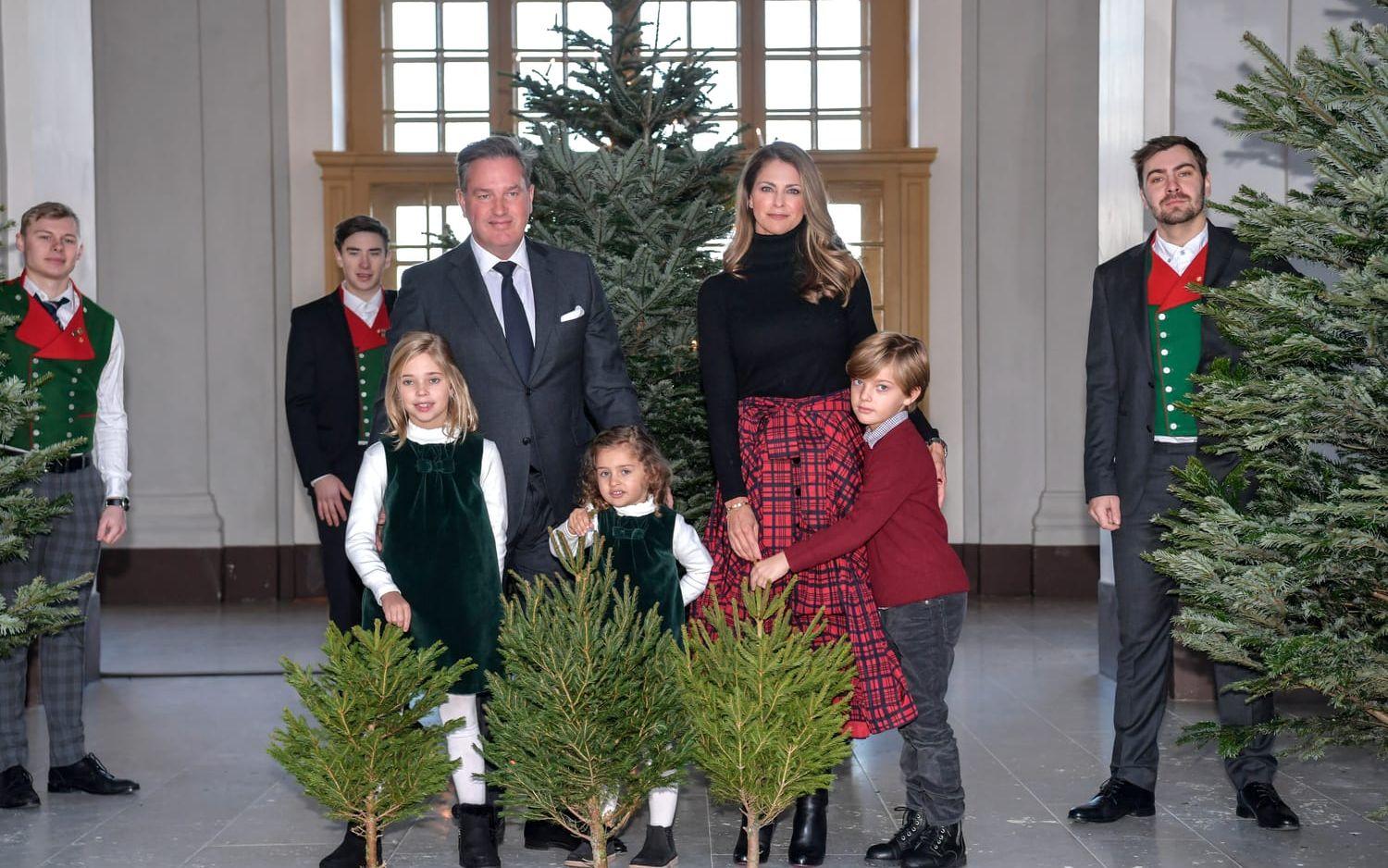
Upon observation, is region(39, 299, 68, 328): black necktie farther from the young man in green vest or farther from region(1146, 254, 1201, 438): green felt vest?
region(1146, 254, 1201, 438): green felt vest

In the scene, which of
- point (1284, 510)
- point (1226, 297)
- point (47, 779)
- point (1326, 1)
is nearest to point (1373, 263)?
point (1226, 297)

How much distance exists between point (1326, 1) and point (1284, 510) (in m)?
3.60

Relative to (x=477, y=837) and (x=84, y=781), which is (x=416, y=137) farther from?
(x=477, y=837)

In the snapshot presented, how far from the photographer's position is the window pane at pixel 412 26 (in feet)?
35.8

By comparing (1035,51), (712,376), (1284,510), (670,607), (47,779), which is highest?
(1035,51)

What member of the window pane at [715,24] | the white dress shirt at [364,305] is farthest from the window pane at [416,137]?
the white dress shirt at [364,305]

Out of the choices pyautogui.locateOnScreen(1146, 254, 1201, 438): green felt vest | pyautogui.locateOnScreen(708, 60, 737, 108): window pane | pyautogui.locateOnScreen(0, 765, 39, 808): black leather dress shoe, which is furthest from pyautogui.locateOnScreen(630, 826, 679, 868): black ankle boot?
pyautogui.locateOnScreen(708, 60, 737, 108): window pane

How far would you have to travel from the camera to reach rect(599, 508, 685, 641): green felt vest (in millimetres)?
4027

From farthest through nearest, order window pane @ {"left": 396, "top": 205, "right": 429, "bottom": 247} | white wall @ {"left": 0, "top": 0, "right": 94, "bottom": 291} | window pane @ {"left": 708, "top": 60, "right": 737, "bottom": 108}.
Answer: window pane @ {"left": 708, "top": 60, "right": 737, "bottom": 108}
window pane @ {"left": 396, "top": 205, "right": 429, "bottom": 247}
white wall @ {"left": 0, "top": 0, "right": 94, "bottom": 291}

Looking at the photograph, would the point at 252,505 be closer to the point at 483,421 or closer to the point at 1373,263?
the point at 483,421

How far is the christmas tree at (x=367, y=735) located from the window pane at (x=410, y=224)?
749 centimetres

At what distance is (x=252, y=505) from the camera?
412 inches

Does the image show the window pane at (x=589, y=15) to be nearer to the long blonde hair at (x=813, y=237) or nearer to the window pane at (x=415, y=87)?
the window pane at (x=415, y=87)

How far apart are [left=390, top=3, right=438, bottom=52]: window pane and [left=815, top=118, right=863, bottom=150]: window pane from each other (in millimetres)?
2923
